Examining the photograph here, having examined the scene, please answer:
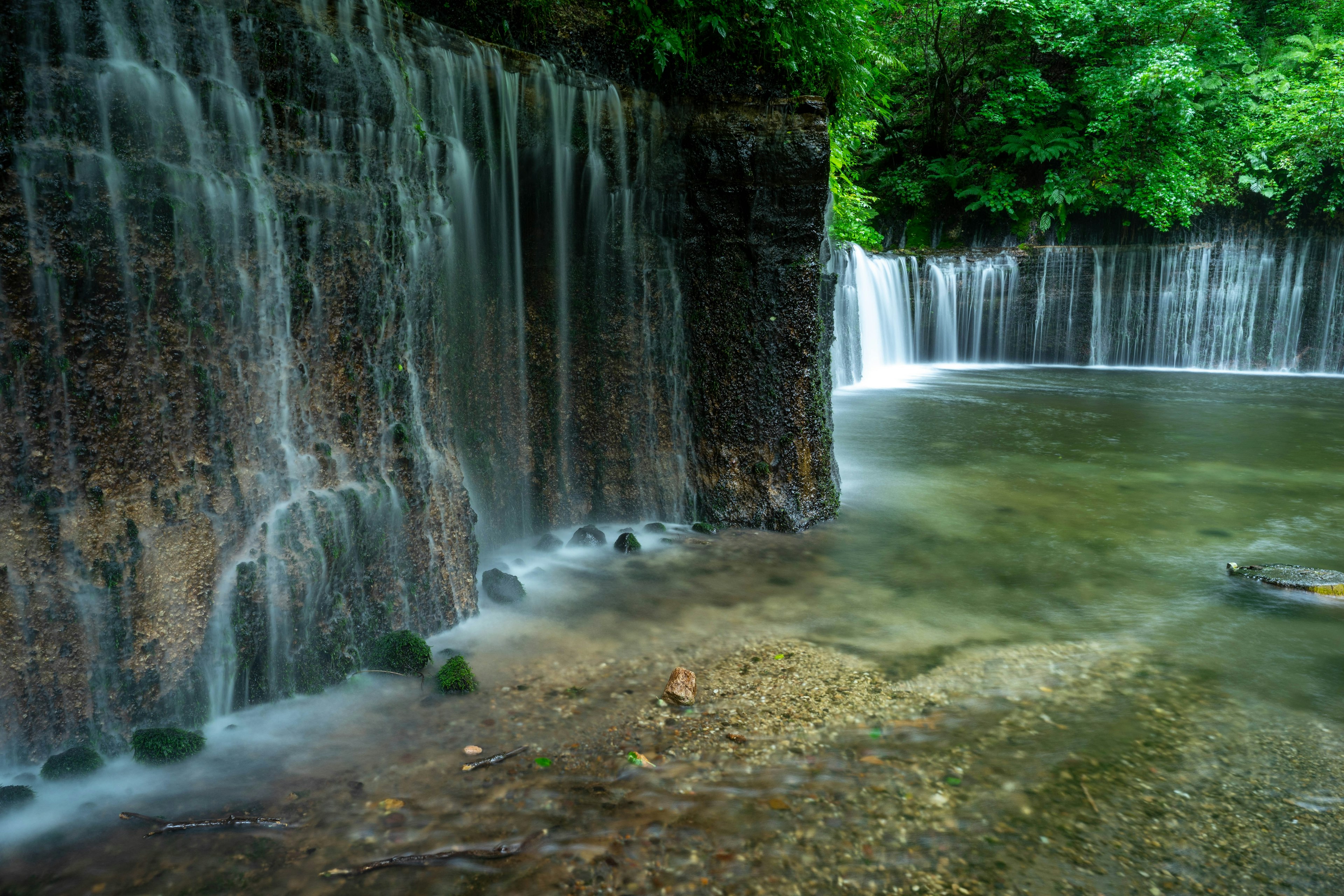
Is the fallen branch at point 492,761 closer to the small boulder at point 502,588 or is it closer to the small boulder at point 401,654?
the small boulder at point 401,654

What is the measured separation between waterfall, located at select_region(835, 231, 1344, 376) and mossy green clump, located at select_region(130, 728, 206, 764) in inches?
669

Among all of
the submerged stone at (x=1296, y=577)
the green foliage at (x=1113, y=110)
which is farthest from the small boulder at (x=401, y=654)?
the green foliage at (x=1113, y=110)

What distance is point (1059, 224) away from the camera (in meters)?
21.7

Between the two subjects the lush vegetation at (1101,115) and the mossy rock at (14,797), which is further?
the lush vegetation at (1101,115)

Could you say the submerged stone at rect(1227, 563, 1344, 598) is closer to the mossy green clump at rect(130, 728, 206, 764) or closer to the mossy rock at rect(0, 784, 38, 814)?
the mossy green clump at rect(130, 728, 206, 764)

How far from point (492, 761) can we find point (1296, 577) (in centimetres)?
542

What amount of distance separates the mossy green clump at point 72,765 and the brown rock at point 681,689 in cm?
231

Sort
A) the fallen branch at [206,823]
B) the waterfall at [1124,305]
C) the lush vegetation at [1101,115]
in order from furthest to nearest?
the waterfall at [1124,305], the lush vegetation at [1101,115], the fallen branch at [206,823]

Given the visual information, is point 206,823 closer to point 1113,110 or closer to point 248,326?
point 248,326

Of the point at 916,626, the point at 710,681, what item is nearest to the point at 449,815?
the point at 710,681

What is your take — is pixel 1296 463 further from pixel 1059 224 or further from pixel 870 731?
pixel 1059 224

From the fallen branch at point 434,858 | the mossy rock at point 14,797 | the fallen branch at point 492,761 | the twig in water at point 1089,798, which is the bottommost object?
the twig in water at point 1089,798

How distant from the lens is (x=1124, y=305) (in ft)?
69.2

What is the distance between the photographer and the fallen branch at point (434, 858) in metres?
2.63
